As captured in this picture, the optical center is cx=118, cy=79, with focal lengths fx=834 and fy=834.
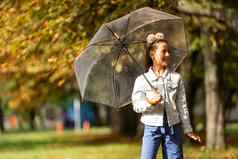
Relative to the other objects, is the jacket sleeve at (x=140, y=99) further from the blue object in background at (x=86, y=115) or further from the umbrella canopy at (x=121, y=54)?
the blue object in background at (x=86, y=115)

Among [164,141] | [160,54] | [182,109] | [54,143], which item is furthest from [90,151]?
[160,54]

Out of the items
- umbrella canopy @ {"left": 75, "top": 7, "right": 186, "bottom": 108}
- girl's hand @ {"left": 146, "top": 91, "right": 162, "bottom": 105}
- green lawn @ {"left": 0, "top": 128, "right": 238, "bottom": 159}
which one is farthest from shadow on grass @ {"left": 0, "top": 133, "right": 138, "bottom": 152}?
girl's hand @ {"left": 146, "top": 91, "right": 162, "bottom": 105}

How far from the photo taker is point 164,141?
9258mm

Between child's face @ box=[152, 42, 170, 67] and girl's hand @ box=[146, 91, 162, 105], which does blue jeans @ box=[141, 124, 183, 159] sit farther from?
child's face @ box=[152, 42, 170, 67]

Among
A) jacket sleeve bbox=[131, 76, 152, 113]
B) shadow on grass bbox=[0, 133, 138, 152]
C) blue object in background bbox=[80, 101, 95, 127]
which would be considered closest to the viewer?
jacket sleeve bbox=[131, 76, 152, 113]

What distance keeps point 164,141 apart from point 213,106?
14688 millimetres

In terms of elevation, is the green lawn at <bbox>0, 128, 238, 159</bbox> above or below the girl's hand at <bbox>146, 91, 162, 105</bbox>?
below

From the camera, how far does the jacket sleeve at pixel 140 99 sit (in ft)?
29.9

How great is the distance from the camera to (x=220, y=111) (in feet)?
78.5

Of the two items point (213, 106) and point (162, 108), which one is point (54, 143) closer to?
point (213, 106)

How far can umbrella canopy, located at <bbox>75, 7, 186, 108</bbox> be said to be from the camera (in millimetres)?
10820

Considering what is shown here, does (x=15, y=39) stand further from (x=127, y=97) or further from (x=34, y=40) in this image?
(x=127, y=97)

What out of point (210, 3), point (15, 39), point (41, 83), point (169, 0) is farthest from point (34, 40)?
point (41, 83)

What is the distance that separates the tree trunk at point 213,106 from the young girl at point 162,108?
14021 millimetres
